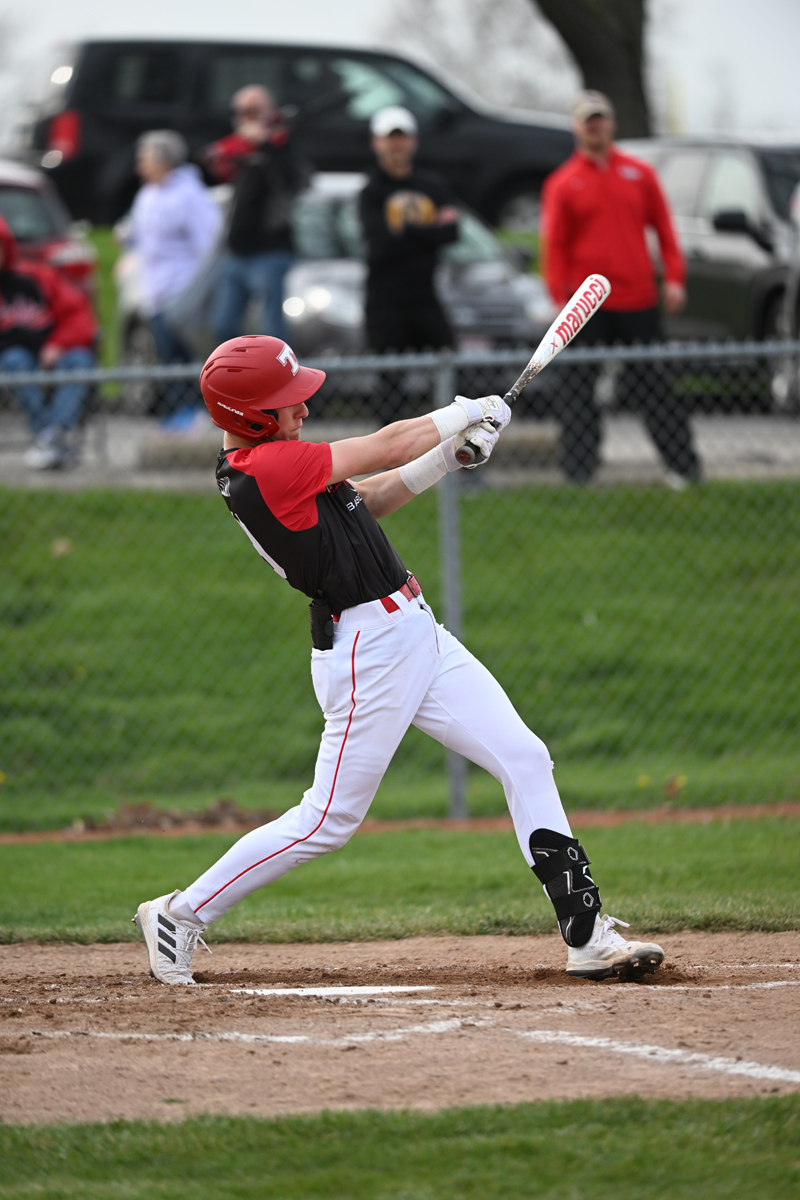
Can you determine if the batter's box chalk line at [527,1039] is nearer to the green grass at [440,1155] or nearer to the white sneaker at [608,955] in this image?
the green grass at [440,1155]

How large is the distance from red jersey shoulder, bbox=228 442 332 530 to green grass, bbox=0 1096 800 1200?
169 centimetres

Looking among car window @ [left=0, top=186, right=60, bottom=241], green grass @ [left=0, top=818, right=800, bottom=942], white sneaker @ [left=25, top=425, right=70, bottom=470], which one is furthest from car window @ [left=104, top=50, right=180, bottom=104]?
green grass @ [left=0, top=818, right=800, bottom=942]

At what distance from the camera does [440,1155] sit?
10.8ft

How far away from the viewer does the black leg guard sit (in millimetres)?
4676

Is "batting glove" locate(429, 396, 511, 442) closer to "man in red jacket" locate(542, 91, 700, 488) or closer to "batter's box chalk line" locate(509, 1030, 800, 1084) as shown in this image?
"batter's box chalk line" locate(509, 1030, 800, 1084)

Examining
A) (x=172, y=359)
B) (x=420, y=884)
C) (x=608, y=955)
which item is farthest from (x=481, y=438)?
(x=172, y=359)

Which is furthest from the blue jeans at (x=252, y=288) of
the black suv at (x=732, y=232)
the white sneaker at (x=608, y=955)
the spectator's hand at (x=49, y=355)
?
the white sneaker at (x=608, y=955)

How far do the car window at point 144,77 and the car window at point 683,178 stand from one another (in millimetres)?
6312

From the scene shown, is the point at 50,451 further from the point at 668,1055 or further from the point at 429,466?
the point at 668,1055

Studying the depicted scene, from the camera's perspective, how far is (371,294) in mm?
10281

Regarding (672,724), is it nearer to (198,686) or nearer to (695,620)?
(695,620)

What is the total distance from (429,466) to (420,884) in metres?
2.47

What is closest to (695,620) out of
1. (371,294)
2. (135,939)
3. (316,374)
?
(371,294)

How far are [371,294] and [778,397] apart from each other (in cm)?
282
